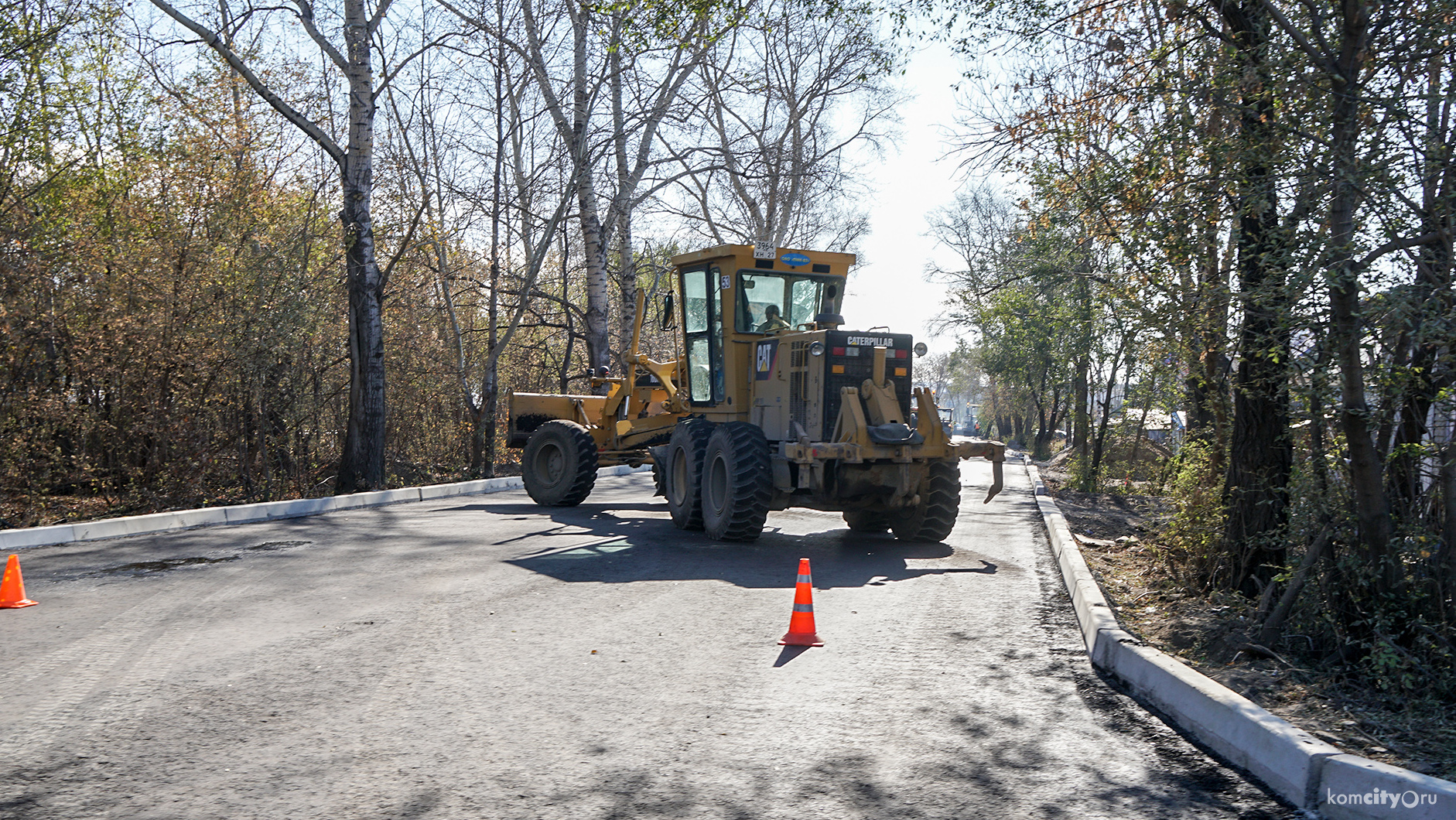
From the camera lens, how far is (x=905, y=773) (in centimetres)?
452

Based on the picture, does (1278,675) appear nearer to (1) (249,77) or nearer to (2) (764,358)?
(2) (764,358)

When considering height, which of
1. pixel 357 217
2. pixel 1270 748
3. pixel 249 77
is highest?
pixel 249 77

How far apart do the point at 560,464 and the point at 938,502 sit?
629 cm

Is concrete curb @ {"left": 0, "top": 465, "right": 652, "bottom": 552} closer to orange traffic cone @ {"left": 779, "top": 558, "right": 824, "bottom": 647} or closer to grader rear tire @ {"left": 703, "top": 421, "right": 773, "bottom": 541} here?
grader rear tire @ {"left": 703, "top": 421, "right": 773, "bottom": 541}

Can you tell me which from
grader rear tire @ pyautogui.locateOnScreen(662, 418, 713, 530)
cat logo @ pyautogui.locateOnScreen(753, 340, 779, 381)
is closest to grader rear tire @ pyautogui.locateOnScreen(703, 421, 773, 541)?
grader rear tire @ pyautogui.locateOnScreen(662, 418, 713, 530)

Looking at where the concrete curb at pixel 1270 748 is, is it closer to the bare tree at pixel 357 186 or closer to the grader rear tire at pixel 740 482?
the grader rear tire at pixel 740 482

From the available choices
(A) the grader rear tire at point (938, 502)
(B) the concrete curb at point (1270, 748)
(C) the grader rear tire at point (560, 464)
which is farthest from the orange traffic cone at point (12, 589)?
(A) the grader rear tire at point (938, 502)

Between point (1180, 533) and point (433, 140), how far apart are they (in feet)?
59.1

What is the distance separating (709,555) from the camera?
432 inches

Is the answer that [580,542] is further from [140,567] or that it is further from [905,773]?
[905,773]

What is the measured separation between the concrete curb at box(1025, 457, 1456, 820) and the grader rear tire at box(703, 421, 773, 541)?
494cm

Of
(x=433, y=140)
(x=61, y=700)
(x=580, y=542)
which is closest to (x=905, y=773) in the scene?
(x=61, y=700)

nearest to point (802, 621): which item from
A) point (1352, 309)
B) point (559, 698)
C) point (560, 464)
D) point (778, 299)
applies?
point (559, 698)

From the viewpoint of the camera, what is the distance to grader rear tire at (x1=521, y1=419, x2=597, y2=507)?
15.6 metres
